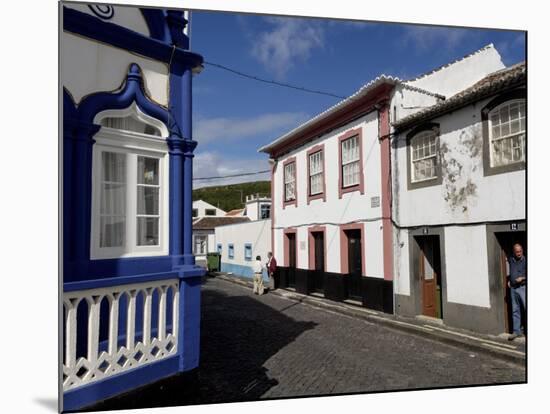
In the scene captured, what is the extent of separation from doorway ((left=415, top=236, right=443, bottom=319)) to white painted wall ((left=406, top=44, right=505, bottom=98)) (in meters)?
2.29

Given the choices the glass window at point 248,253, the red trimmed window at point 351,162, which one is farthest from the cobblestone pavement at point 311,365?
the glass window at point 248,253

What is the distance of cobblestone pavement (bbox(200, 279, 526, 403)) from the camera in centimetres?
375

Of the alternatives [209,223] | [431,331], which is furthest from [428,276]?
[209,223]

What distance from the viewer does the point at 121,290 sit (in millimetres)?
2996

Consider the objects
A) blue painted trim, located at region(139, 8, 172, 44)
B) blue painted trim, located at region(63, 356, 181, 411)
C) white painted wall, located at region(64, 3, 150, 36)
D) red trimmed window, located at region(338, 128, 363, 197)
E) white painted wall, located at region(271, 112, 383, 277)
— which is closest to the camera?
blue painted trim, located at region(63, 356, 181, 411)

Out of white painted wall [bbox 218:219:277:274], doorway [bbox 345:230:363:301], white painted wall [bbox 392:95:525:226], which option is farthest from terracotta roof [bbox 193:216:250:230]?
white painted wall [bbox 392:95:525:226]

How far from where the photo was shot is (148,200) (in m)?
3.46

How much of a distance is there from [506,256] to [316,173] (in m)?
4.11

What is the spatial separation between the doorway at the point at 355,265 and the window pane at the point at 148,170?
4.42m

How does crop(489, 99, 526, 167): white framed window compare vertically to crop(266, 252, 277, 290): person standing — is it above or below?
above

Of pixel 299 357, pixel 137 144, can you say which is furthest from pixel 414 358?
pixel 137 144

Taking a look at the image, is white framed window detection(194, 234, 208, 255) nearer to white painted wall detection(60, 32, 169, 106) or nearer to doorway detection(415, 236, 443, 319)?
white painted wall detection(60, 32, 169, 106)

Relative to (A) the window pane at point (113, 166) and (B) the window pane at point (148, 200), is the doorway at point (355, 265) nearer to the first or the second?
(B) the window pane at point (148, 200)

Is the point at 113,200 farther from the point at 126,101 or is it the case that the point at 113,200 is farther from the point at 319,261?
the point at 319,261
